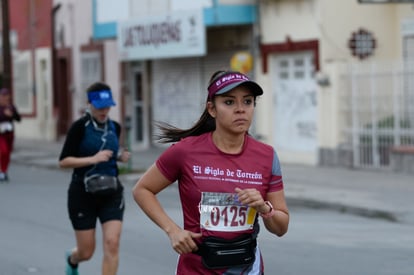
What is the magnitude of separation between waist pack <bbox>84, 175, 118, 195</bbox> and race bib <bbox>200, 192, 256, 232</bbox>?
10.8 ft

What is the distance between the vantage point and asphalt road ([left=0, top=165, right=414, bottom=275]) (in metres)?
9.71

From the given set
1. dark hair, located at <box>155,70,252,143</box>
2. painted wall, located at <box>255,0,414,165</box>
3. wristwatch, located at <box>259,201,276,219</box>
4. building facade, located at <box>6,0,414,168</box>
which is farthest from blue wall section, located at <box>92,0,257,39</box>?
wristwatch, located at <box>259,201,276,219</box>

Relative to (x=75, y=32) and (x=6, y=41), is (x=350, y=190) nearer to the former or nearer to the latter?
(x=6, y=41)

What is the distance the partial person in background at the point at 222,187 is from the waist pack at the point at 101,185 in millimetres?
3076

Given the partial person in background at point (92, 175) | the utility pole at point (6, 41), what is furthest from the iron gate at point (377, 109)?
the partial person in background at point (92, 175)

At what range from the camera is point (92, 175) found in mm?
8172

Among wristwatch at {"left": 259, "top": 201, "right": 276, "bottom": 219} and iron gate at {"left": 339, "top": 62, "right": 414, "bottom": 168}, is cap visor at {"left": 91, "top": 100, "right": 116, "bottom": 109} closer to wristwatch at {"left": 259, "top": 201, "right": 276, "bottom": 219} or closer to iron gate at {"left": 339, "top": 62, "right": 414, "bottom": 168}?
wristwatch at {"left": 259, "top": 201, "right": 276, "bottom": 219}

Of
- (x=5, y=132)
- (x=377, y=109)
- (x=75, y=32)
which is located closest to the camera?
(x=5, y=132)

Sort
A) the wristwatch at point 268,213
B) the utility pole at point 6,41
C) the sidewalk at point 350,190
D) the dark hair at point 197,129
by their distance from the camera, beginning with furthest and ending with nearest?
1. the utility pole at point 6,41
2. the sidewalk at point 350,190
3. the dark hair at point 197,129
4. the wristwatch at point 268,213

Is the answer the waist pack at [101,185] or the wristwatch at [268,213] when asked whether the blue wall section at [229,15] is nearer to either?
the waist pack at [101,185]

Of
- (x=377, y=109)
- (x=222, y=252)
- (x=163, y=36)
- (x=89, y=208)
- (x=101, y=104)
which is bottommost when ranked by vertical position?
(x=89, y=208)

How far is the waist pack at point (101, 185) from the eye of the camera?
8.08 meters

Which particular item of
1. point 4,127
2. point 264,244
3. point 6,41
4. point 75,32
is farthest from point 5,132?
point 75,32

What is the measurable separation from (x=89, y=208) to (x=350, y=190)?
893 centimetres
